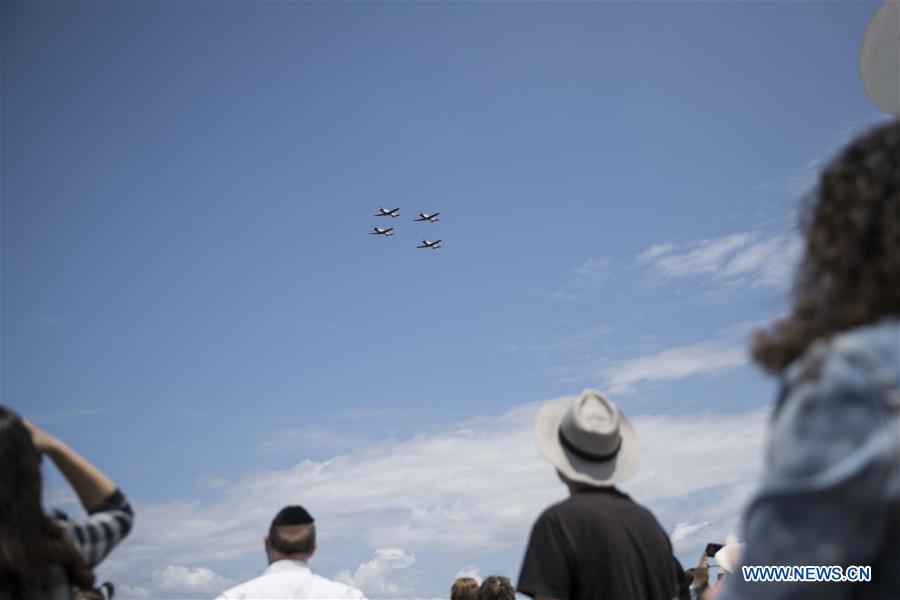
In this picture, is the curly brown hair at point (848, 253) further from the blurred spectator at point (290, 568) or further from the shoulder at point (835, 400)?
the blurred spectator at point (290, 568)

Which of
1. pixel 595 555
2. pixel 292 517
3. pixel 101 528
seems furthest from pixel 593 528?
pixel 292 517

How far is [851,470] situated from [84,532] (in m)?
2.82

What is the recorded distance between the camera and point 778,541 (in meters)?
1.31

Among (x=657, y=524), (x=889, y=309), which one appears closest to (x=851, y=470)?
(x=889, y=309)

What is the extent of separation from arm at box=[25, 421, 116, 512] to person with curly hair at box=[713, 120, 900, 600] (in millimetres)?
2597

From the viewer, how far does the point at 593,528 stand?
4023 mm

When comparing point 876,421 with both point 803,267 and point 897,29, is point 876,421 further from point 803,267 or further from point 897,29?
point 897,29

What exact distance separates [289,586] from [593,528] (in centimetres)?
220

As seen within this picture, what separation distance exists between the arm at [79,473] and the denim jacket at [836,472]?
2692 millimetres

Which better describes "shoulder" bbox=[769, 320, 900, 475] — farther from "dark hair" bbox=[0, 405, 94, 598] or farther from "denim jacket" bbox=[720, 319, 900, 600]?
"dark hair" bbox=[0, 405, 94, 598]

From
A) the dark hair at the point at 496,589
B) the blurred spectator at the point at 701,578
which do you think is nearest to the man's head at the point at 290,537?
the dark hair at the point at 496,589

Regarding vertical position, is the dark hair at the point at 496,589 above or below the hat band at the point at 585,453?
below

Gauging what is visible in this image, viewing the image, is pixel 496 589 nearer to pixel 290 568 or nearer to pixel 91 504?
pixel 290 568

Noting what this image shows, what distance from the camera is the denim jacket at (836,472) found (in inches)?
48.4
